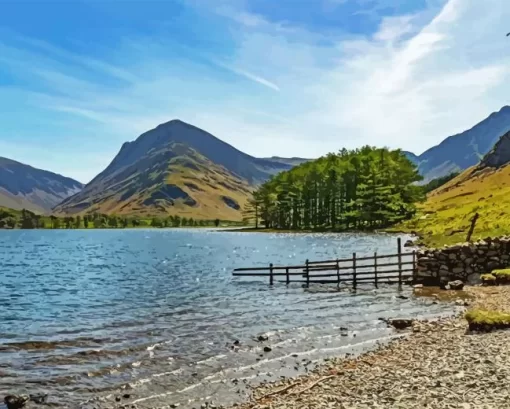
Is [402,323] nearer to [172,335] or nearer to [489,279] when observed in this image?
[172,335]

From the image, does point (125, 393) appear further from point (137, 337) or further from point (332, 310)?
point (332, 310)

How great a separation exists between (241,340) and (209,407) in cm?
928

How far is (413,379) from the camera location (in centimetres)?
1421

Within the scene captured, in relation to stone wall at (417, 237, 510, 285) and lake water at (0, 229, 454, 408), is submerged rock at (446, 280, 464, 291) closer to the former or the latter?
stone wall at (417, 237, 510, 285)

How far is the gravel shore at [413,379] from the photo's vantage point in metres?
12.3

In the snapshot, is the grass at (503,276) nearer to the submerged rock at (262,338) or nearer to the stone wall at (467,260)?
the stone wall at (467,260)

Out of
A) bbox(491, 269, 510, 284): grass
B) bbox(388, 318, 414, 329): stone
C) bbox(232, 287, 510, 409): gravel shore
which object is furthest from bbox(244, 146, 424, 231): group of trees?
bbox(232, 287, 510, 409): gravel shore

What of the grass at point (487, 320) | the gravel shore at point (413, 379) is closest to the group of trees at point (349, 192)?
the grass at point (487, 320)

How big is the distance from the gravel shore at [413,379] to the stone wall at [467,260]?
1928 cm

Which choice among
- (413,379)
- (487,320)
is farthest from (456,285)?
(413,379)

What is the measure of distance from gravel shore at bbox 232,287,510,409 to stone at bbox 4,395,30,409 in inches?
303

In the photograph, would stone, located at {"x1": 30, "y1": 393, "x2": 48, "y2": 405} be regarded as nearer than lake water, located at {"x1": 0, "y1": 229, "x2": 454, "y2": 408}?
Yes

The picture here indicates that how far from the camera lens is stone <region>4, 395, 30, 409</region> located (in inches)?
645

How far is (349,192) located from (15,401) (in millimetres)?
145673
